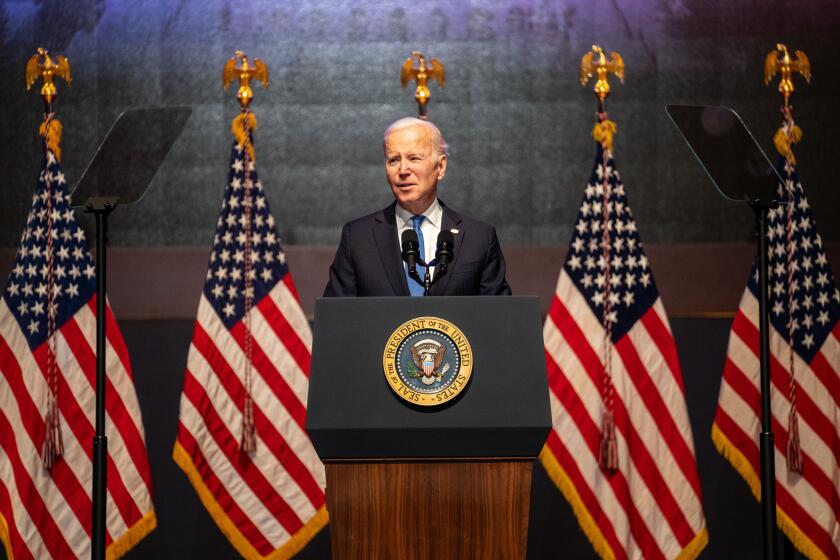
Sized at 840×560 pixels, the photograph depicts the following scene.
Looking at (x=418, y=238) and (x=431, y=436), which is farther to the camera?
(x=418, y=238)

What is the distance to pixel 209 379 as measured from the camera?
4191mm

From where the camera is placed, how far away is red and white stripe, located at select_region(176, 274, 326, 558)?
13.6 ft

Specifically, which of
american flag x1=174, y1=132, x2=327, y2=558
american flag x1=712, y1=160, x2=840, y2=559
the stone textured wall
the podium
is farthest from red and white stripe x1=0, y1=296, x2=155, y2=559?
american flag x1=712, y1=160, x2=840, y2=559

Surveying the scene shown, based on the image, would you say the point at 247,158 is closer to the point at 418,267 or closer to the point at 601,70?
the point at 601,70

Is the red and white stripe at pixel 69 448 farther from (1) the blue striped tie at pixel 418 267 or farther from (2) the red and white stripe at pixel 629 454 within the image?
(1) the blue striped tie at pixel 418 267

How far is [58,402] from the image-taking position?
161 inches

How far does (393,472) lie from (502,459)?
24cm

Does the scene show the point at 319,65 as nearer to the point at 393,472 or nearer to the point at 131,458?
the point at 131,458

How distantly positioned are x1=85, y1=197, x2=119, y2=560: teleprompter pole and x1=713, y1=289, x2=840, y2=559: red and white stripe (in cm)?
235

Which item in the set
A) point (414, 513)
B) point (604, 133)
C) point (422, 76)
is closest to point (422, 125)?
point (414, 513)

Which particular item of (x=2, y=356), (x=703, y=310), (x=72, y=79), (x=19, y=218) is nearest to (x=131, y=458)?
(x=2, y=356)

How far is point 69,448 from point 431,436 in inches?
90.3

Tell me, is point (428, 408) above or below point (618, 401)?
above

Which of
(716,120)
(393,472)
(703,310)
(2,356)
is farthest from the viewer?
(703,310)
